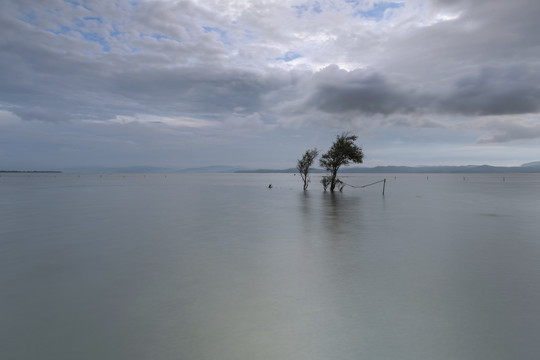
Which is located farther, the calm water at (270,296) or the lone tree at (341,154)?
the lone tree at (341,154)

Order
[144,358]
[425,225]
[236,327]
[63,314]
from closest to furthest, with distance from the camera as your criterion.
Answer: [144,358], [236,327], [63,314], [425,225]

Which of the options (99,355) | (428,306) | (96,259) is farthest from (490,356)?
(96,259)

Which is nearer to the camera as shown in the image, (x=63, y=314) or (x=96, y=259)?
(x=63, y=314)

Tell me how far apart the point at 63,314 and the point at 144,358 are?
3.16 metres

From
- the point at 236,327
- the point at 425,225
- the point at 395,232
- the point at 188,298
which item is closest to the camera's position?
the point at 236,327

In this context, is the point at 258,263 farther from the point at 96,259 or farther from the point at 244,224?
the point at 244,224

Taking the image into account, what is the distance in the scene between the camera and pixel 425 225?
2136cm

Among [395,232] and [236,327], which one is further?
[395,232]

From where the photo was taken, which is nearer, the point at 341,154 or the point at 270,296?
the point at 270,296

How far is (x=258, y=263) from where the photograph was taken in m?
12.2

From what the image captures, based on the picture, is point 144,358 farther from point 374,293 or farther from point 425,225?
point 425,225

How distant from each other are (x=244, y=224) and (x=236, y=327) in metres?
15.0

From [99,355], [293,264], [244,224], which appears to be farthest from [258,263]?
[244,224]

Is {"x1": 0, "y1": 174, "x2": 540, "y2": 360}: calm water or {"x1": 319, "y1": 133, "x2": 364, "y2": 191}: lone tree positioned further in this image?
{"x1": 319, "y1": 133, "x2": 364, "y2": 191}: lone tree
